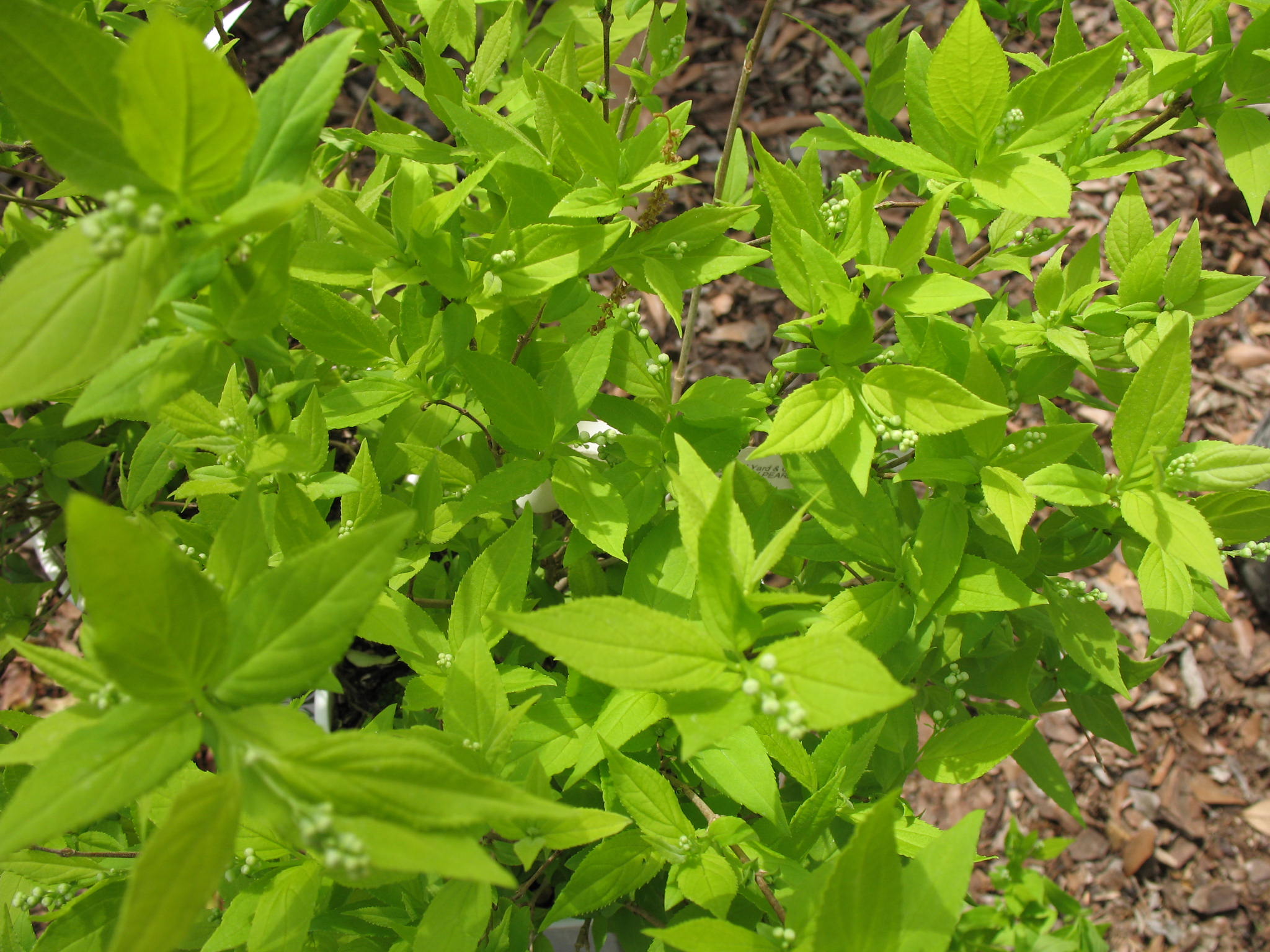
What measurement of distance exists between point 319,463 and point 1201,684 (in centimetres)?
319

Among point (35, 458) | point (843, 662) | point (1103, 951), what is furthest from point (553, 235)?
point (35, 458)

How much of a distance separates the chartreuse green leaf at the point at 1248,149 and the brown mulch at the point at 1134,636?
180 centimetres

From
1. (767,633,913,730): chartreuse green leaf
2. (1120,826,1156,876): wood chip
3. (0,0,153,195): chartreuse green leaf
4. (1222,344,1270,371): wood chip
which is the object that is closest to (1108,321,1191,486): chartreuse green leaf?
(767,633,913,730): chartreuse green leaf

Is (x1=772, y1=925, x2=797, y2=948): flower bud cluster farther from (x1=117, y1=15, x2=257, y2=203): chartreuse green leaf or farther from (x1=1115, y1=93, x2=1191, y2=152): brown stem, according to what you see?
(x1=1115, y1=93, x2=1191, y2=152): brown stem

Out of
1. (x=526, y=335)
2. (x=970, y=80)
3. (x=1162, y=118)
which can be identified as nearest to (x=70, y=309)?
(x=526, y=335)

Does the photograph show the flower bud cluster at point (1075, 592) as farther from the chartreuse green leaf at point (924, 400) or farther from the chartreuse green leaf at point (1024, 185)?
the chartreuse green leaf at point (1024, 185)

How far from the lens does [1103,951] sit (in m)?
1.10

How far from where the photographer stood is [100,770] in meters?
0.69

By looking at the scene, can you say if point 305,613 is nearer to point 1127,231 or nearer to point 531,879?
point 531,879

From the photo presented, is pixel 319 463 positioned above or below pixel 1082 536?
above

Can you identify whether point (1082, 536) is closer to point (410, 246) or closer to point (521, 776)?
point (521, 776)

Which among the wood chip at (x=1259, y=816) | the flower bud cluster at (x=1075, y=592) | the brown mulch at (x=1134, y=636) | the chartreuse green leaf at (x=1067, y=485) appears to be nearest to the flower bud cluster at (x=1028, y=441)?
the chartreuse green leaf at (x=1067, y=485)

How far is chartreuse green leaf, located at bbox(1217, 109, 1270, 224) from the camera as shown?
4.33 feet

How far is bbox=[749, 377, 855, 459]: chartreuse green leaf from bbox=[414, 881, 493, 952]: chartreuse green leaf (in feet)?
2.19
